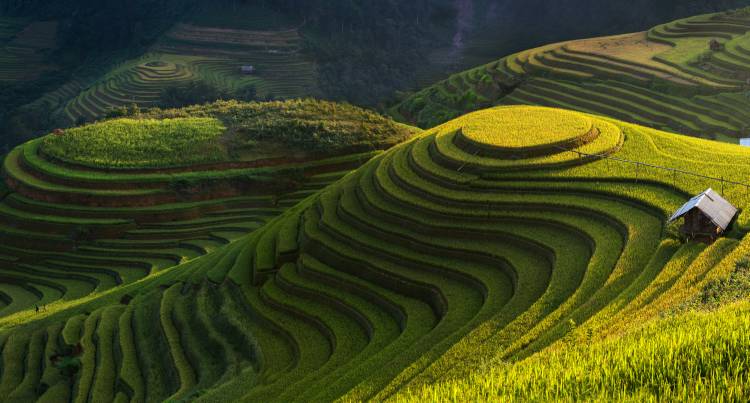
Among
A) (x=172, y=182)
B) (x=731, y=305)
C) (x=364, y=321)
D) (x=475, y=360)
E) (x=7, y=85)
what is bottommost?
(x=7, y=85)

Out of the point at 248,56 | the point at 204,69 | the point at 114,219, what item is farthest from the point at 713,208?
the point at 248,56

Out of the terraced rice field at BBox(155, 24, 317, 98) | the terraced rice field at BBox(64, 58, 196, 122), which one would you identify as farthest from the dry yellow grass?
the terraced rice field at BBox(155, 24, 317, 98)

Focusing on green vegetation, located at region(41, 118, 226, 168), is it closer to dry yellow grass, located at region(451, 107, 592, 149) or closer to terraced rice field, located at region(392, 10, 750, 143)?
dry yellow grass, located at region(451, 107, 592, 149)

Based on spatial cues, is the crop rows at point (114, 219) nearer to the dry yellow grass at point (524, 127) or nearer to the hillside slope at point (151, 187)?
the hillside slope at point (151, 187)

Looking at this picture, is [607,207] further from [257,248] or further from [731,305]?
[257,248]

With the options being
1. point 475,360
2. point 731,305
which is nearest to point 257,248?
point 475,360

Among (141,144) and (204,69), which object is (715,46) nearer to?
(141,144)

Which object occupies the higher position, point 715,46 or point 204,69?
point 715,46
